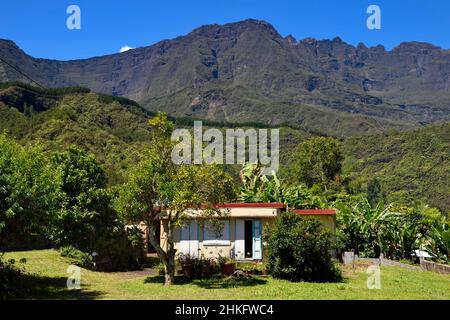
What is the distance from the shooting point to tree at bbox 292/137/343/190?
166ft

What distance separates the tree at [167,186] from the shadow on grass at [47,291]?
2.94m

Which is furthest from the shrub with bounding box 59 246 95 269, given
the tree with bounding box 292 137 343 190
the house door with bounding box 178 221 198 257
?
the tree with bounding box 292 137 343 190

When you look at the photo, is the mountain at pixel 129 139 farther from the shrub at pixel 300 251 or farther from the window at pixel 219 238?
the shrub at pixel 300 251

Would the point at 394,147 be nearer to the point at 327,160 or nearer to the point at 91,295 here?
the point at 327,160

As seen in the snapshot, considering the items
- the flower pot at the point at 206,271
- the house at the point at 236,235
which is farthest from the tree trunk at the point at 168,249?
the house at the point at 236,235

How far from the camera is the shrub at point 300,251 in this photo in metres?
17.6

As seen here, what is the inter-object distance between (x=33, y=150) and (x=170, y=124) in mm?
4331

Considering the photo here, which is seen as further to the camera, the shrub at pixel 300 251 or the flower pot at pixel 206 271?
the flower pot at pixel 206 271

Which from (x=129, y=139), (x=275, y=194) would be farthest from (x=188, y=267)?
(x=129, y=139)

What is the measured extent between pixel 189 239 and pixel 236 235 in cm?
225

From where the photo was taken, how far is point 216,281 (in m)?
17.7

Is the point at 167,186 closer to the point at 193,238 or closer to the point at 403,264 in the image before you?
the point at 193,238

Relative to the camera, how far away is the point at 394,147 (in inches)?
4186
